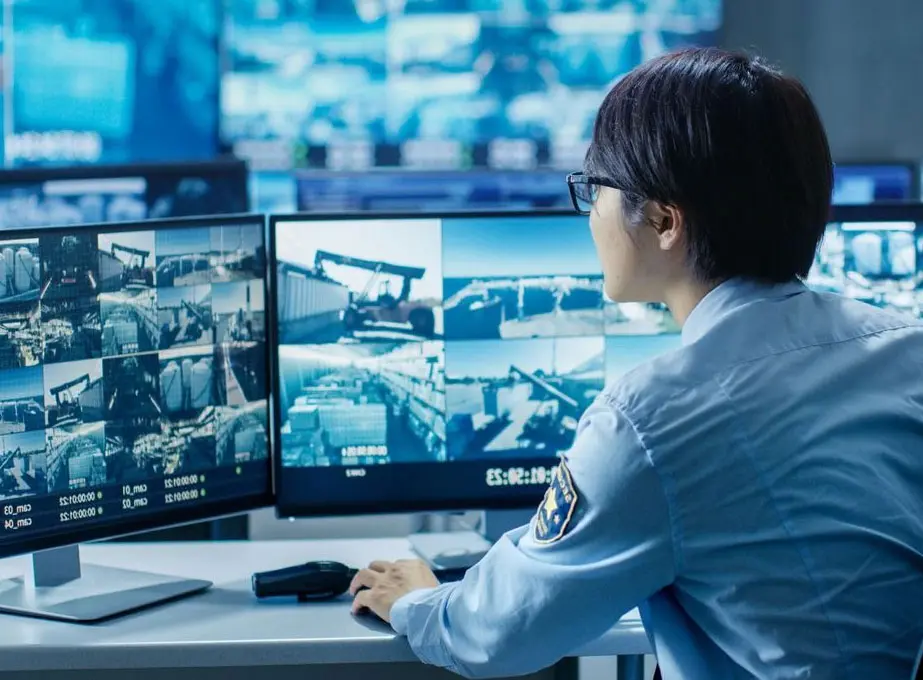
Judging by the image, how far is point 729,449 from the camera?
1110mm

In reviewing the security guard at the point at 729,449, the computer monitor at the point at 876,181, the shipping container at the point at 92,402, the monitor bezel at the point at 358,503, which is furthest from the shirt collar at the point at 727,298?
the computer monitor at the point at 876,181

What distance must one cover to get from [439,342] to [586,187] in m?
0.43

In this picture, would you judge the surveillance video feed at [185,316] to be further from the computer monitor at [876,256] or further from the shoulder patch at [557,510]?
the computer monitor at [876,256]

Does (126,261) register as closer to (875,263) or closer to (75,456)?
(75,456)

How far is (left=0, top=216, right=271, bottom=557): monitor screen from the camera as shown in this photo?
1486 mm

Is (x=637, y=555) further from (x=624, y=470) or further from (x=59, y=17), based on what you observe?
(x=59, y=17)

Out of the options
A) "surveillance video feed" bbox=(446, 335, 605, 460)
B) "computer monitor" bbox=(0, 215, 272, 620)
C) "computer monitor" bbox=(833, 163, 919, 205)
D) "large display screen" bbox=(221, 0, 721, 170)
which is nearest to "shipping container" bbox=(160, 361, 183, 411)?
"computer monitor" bbox=(0, 215, 272, 620)

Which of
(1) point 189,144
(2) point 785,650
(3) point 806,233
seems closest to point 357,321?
(3) point 806,233

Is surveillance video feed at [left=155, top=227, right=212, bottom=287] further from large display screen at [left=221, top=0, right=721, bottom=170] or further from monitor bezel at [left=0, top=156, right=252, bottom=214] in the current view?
large display screen at [left=221, top=0, right=721, bottom=170]

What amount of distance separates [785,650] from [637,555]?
15cm

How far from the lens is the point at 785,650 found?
1103 millimetres

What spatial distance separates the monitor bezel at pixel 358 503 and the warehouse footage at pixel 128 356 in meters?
0.02

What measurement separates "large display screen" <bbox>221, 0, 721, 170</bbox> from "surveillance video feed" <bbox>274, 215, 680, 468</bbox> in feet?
9.56

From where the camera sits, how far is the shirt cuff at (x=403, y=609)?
1.39 m
